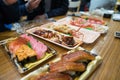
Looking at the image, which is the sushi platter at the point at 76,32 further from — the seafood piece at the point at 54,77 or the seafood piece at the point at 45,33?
the seafood piece at the point at 54,77

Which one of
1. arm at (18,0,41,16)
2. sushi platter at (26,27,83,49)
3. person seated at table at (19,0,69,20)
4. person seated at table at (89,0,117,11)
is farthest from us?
person seated at table at (89,0,117,11)

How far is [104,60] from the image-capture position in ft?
2.39

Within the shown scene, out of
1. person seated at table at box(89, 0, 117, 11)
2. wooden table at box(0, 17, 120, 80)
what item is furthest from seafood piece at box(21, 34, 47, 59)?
person seated at table at box(89, 0, 117, 11)

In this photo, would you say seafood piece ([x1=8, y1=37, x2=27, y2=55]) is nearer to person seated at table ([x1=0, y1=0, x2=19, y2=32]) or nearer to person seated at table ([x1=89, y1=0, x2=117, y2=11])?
person seated at table ([x1=0, y1=0, x2=19, y2=32])

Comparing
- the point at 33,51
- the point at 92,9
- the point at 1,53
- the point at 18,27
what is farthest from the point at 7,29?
the point at 92,9

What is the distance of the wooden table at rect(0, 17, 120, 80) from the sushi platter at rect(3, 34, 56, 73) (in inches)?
1.2

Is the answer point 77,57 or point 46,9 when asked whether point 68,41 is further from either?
point 46,9

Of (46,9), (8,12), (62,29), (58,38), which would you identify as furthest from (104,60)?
(46,9)

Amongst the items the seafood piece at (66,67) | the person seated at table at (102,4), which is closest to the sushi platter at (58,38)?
the seafood piece at (66,67)

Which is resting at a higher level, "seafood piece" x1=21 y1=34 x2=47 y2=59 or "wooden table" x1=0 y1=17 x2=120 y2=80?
"seafood piece" x1=21 y1=34 x2=47 y2=59

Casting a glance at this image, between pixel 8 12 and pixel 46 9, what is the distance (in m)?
0.64

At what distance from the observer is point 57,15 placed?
1.52 meters

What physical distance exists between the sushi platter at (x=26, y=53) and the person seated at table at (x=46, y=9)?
67 centimetres

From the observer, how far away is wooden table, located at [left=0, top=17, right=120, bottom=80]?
0.58 metres
